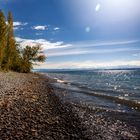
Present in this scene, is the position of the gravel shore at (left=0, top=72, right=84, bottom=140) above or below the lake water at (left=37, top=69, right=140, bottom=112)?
above

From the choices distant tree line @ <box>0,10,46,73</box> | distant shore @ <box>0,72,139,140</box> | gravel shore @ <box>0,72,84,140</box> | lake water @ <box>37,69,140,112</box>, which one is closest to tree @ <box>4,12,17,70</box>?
distant tree line @ <box>0,10,46,73</box>

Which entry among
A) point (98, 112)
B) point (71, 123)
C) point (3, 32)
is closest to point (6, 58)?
point (3, 32)

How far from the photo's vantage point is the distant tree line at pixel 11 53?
61694 mm

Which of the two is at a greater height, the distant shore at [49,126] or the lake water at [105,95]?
the distant shore at [49,126]

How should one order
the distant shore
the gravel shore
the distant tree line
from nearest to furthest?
the gravel shore → the distant shore → the distant tree line

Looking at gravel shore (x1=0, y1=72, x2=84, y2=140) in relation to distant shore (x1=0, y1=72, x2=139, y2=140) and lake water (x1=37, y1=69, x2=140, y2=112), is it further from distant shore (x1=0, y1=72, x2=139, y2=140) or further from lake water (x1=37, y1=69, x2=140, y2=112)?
lake water (x1=37, y1=69, x2=140, y2=112)

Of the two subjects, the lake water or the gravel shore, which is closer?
the gravel shore

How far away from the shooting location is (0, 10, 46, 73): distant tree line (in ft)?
202

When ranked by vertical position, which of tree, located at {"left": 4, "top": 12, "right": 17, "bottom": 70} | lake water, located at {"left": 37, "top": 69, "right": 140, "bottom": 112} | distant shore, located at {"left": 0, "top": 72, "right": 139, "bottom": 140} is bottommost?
lake water, located at {"left": 37, "top": 69, "right": 140, "bottom": 112}

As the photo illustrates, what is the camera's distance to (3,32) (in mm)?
60344

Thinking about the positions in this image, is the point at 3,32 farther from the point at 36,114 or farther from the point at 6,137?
the point at 6,137

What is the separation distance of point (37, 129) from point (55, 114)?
12.8 ft

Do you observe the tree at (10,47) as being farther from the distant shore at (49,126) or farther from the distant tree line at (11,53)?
the distant shore at (49,126)

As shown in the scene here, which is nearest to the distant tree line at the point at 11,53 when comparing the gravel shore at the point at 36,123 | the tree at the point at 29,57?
A: the tree at the point at 29,57
